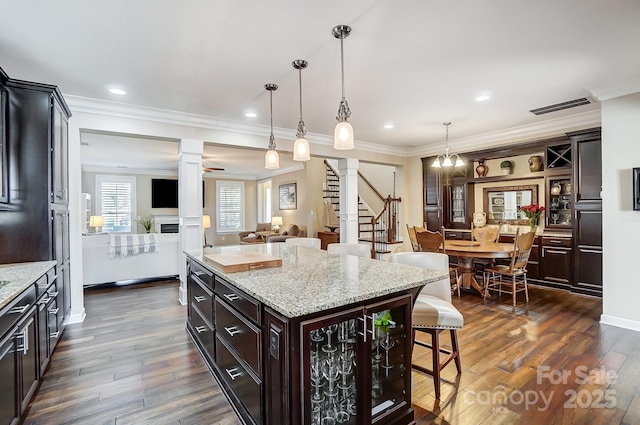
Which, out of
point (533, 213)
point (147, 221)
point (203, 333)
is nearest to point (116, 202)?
point (147, 221)

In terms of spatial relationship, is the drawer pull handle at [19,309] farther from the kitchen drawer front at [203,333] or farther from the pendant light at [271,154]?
the pendant light at [271,154]

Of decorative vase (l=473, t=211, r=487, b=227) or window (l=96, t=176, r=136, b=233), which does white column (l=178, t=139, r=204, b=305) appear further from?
window (l=96, t=176, r=136, b=233)

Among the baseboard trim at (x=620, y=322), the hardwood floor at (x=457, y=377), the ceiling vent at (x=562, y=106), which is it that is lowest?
the hardwood floor at (x=457, y=377)

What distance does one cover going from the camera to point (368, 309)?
61.8 inches

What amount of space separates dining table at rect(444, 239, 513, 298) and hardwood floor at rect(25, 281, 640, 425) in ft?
2.42

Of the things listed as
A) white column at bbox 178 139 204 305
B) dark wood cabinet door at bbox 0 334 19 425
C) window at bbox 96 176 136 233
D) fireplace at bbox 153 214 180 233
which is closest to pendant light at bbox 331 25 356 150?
dark wood cabinet door at bbox 0 334 19 425

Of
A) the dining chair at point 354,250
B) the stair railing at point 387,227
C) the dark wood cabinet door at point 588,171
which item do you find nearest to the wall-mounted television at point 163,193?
the stair railing at point 387,227

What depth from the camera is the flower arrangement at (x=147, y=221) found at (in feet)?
30.2

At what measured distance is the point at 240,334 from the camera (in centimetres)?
183

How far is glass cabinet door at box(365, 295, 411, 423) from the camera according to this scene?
1.76 meters

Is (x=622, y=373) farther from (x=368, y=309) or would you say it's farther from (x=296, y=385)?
(x=296, y=385)

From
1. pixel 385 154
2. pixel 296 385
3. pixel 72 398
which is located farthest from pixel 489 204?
pixel 72 398

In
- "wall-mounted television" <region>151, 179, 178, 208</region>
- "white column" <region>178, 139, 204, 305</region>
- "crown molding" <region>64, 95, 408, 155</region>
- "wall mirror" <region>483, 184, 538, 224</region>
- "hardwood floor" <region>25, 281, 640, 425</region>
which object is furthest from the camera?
"wall-mounted television" <region>151, 179, 178, 208</region>

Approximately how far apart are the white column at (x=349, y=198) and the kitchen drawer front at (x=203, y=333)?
3.41m
